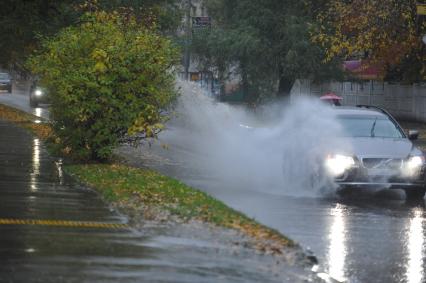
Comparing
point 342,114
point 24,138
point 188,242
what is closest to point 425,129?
point 24,138

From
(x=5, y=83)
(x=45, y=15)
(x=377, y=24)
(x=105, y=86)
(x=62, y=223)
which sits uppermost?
(x=377, y=24)

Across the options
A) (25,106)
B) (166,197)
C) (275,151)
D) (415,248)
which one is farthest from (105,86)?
(25,106)

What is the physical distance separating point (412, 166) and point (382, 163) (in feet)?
1.77

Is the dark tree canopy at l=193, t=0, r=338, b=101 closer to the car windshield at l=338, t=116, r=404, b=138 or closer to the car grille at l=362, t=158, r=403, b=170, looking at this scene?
the car windshield at l=338, t=116, r=404, b=138

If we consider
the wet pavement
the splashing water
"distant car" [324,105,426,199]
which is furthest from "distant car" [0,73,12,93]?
the wet pavement

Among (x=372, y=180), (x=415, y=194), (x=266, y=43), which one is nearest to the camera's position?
(x=372, y=180)

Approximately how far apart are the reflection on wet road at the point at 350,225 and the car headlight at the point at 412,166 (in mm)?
523

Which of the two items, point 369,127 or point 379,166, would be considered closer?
point 379,166

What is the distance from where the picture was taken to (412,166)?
16.6 metres

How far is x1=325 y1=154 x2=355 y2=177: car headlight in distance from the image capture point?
16.4 metres

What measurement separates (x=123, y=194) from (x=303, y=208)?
2756mm

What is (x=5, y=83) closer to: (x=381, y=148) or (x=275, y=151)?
(x=275, y=151)

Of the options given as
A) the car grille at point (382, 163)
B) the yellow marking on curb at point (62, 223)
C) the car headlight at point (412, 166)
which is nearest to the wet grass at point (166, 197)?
the yellow marking on curb at point (62, 223)

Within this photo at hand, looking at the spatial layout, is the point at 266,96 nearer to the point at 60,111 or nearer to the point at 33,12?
the point at 33,12
